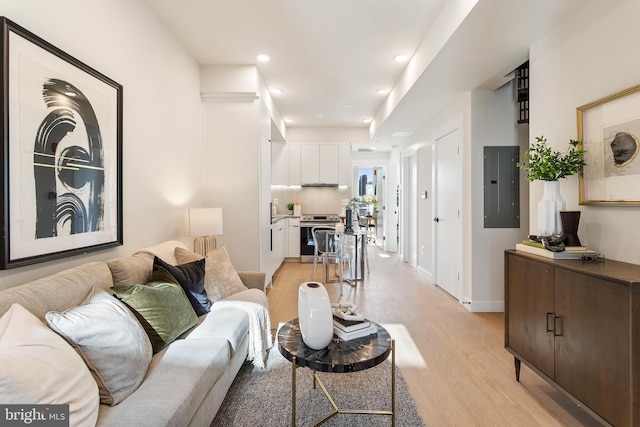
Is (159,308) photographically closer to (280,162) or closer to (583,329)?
(583,329)

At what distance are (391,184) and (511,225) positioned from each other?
4.38m

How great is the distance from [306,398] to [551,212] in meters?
1.96

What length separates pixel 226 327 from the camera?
201 cm

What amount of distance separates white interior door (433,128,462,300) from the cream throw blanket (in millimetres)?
2627

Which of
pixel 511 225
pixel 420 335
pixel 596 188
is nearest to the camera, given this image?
pixel 596 188

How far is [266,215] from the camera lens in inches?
173

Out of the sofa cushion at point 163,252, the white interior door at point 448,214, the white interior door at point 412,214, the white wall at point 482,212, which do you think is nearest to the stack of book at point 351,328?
the sofa cushion at point 163,252

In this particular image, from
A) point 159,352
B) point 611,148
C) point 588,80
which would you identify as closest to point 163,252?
point 159,352

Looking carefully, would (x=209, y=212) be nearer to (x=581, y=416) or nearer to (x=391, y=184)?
(x=581, y=416)

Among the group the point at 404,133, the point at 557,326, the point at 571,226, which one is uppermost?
the point at 404,133

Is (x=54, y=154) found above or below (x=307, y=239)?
above

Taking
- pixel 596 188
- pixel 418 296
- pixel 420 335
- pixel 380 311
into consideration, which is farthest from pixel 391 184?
pixel 596 188

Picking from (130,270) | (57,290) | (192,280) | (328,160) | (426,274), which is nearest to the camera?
(57,290)

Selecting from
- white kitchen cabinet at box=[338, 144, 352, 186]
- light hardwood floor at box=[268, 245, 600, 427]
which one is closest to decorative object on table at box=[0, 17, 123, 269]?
light hardwood floor at box=[268, 245, 600, 427]
